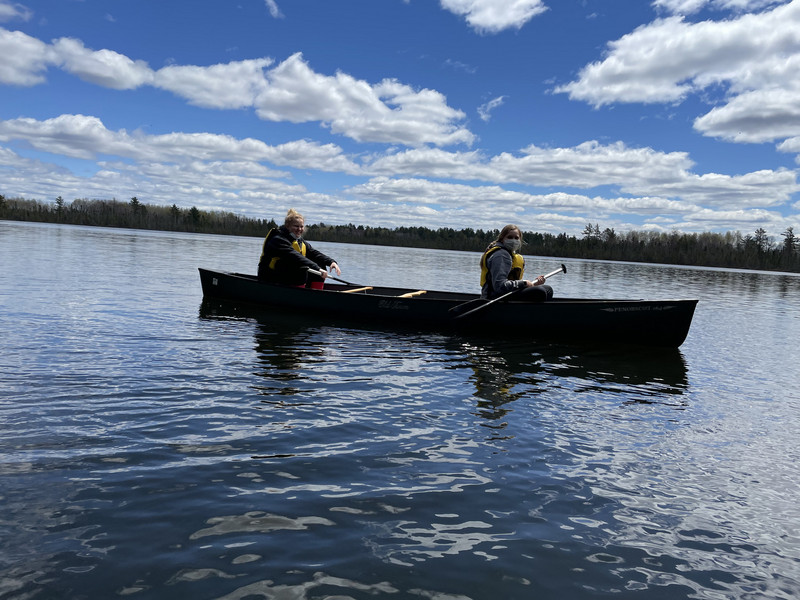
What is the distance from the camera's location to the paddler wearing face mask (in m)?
11.0

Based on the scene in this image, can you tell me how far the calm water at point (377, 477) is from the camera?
317 centimetres

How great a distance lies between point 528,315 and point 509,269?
3.51 feet

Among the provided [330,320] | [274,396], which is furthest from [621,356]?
[274,396]

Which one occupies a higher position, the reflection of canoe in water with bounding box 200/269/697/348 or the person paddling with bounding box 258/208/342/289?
the person paddling with bounding box 258/208/342/289

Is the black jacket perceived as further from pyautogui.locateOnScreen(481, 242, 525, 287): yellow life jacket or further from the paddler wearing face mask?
the paddler wearing face mask

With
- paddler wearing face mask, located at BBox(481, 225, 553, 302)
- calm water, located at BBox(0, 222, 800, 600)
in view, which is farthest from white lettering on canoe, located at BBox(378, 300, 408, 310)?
calm water, located at BBox(0, 222, 800, 600)

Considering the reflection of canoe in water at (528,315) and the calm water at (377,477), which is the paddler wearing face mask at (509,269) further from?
the calm water at (377,477)

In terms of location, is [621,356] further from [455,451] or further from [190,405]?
[190,405]

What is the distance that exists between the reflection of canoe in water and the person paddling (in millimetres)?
489

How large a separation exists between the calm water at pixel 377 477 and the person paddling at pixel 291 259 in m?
4.22

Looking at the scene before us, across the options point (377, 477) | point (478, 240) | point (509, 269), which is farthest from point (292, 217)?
point (478, 240)

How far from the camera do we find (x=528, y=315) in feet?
37.4

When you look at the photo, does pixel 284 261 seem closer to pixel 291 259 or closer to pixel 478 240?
pixel 291 259

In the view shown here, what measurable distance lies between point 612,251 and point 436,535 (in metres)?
127
